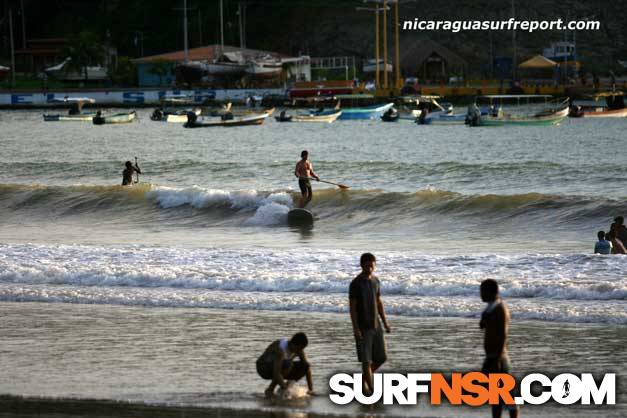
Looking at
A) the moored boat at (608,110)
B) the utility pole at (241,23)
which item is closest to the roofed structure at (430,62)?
the utility pole at (241,23)

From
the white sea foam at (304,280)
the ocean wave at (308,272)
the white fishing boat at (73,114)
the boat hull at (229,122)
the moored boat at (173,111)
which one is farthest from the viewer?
the white fishing boat at (73,114)

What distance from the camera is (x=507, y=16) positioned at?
544 ft

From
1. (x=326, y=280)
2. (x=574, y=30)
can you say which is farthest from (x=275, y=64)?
(x=326, y=280)

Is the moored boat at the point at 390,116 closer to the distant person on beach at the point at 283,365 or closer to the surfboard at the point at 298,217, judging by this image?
the surfboard at the point at 298,217

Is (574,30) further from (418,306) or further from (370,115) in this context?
(418,306)

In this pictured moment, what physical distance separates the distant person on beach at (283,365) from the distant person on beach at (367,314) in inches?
24.3

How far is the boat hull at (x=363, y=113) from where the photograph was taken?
109 m

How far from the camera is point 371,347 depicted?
13.2 metres

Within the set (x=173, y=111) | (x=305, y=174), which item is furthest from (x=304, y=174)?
(x=173, y=111)

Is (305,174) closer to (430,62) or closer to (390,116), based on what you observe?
(390,116)

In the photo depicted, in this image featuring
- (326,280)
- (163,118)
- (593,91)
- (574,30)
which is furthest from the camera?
(574,30)

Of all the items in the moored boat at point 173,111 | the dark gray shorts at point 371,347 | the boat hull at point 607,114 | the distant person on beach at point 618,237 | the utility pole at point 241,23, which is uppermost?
the utility pole at point 241,23

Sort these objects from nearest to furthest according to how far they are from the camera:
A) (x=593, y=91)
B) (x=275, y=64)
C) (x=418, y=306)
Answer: (x=418, y=306)
(x=593, y=91)
(x=275, y=64)

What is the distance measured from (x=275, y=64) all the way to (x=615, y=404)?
424 feet
